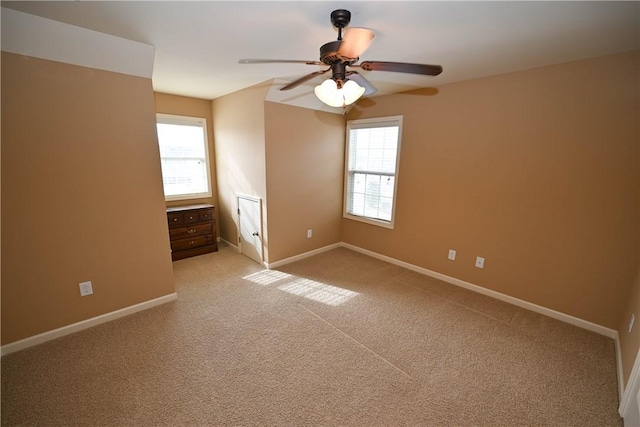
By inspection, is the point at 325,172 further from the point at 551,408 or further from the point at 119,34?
the point at 551,408

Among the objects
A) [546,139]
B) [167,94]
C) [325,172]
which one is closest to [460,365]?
[546,139]

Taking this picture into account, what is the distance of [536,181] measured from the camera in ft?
8.00

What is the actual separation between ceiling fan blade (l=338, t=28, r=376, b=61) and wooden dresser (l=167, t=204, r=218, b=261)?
3118 mm

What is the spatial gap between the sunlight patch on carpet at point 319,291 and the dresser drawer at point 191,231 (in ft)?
5.37

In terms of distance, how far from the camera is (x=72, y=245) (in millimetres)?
2084

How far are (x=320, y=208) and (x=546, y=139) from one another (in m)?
2.63

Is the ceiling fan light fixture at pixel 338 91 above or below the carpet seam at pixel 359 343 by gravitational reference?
above

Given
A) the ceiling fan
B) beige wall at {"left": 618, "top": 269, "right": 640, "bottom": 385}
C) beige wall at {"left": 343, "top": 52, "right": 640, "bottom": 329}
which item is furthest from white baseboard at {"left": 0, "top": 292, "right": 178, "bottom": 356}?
beige wall at {"left": 618, "top": 269, "right": 640, "bottom": 385}

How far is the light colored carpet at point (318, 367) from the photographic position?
155 cm

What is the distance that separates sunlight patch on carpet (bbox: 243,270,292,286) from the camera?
3143mm

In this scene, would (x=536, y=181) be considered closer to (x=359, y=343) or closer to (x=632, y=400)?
(x=632, y=400)

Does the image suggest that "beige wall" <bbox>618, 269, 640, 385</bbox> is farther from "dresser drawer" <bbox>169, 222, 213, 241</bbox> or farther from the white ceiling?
"dresser drawer" <bbox>169, 222, 213, 241</bbox>

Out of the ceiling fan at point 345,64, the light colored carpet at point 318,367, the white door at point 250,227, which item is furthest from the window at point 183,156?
the ceiling fan at point 345,64

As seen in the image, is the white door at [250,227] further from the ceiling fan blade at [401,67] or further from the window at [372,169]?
the ceiling fan blade at [401,67]
